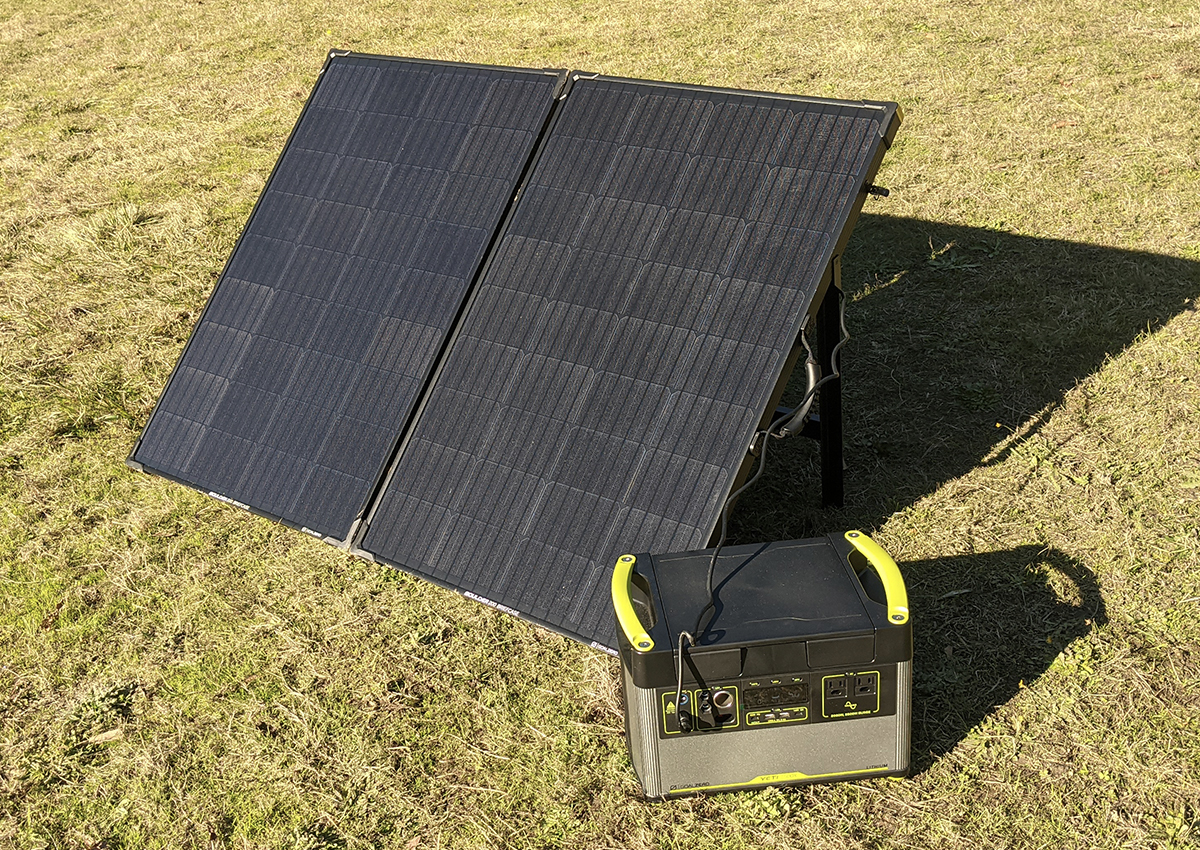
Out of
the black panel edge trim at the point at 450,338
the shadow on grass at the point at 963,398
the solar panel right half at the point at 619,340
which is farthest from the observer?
the black panel edge trim at the point at 450,338

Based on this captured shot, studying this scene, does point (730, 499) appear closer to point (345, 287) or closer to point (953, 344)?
point (345, 287)

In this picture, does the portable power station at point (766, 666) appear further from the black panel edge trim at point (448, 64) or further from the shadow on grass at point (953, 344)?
the black panel edge trim at point (448, 64)

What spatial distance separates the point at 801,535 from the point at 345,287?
2.43 m

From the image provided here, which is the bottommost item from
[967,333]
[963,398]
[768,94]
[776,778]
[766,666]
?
[776,778]

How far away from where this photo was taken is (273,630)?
4.73 metres

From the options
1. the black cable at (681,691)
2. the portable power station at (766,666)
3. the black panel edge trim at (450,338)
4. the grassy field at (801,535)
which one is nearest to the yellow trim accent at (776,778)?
the portable power station at (766,666)

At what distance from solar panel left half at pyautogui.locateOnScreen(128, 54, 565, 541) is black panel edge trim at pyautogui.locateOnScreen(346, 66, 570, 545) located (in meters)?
0.02

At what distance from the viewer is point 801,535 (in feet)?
16.2

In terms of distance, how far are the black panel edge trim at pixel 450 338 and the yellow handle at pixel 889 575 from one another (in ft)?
6.30

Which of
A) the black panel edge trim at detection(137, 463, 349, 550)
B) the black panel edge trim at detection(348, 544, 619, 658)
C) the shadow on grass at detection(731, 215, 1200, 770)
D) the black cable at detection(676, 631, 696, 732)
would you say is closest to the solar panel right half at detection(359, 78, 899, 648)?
the black panel edge trim at detection(348, 544, 619, 658)

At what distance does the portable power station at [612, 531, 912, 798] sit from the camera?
3.33 meters

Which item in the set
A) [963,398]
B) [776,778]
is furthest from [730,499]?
[963,398]

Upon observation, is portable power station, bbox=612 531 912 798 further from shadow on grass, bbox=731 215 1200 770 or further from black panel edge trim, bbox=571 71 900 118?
black panel edge trim, bbox=571 71 900 118

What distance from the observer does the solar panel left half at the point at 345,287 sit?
4.71 metres
